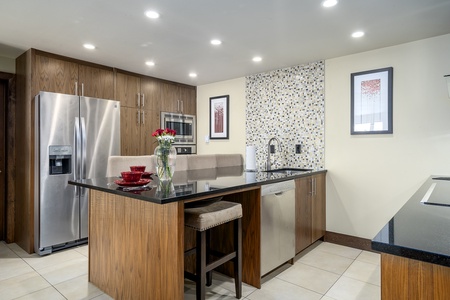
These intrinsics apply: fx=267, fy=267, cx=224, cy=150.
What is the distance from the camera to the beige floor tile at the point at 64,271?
246cm

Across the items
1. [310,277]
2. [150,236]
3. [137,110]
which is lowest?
[310,277]

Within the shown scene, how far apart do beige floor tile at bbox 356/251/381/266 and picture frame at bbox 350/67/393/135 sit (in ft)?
4.54

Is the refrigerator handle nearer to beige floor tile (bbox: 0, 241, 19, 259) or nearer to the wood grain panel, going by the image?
beige floor tile (bbox: 0, 241, 19, 259)

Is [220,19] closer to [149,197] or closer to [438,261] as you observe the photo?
[149,197]

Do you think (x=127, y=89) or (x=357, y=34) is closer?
(x=357, y=34)

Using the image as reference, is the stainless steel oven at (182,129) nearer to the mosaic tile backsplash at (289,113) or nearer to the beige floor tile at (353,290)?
the mosaic tile backsplash at (289,113)

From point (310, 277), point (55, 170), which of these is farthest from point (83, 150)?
point (310, 277)

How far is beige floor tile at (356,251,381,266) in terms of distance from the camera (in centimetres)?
282

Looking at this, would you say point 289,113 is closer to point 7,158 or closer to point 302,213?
point 302,213

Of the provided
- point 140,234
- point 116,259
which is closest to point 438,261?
point 140,234

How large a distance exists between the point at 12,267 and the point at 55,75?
2.18 meters

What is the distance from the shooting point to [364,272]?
2.57 meters

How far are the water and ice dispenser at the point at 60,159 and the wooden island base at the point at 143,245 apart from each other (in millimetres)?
1277

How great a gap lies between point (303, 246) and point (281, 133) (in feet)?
5.27
